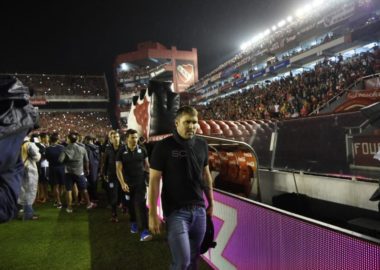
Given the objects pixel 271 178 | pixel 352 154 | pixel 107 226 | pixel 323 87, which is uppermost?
pixel 323 87

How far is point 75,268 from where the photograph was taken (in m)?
4.34

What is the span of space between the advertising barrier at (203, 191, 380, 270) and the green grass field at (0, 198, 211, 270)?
2.30 feet

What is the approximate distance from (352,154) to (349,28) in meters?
18.3

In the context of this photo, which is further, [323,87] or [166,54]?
[166,54]

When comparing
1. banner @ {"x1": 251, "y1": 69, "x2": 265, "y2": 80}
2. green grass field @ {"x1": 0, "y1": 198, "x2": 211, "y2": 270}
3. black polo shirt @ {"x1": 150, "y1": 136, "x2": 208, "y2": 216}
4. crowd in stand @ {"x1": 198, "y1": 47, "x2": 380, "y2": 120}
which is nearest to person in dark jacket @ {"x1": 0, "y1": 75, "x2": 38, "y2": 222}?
black polo shirt @ {"x1": 150, "y1": 136, "x2": 208, "y2": 216}

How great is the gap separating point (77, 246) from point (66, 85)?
53.5 m

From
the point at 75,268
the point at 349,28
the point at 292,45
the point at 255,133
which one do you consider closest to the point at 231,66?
the point at 292,45

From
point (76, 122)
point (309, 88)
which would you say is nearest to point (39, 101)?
point (76, 122)

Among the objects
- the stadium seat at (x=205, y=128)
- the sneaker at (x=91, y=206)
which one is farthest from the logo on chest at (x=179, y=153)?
the sneaker at (x=91, y=206)

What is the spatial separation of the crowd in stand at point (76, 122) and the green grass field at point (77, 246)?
42.0m

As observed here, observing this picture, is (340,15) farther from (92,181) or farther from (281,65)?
(92,181)

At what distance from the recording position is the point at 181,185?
9.34 feet

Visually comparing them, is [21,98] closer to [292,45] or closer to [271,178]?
[271,178]

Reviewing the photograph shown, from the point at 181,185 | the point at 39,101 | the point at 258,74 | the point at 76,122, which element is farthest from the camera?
the point at 76,122
